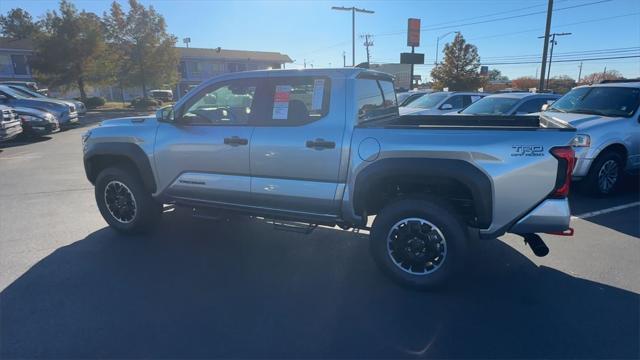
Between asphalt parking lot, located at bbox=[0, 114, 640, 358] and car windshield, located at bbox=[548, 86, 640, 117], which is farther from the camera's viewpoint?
car windshield, located at bbox=[548, 86, 640, 117]

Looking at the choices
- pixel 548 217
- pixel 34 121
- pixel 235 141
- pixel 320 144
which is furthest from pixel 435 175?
pixel 34 121

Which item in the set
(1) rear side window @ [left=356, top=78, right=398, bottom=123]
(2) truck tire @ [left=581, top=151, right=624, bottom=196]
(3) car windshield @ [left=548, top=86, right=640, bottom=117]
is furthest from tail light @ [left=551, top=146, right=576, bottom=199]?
(3) car windshield @ [left=548, top=86, right=640, bottom=117]

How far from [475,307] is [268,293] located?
1.80 meters

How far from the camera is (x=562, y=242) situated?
14.8ft

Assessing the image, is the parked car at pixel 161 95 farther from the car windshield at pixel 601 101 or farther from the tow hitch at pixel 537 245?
the tow hitch at pixel 537 245

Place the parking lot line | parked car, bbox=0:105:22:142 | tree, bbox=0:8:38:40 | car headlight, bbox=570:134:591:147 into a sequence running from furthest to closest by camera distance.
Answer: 1. tree, bbox=0:8:38:40
2. parked car, bbox=0:105:22:142
3. car headlight, bbox=570:134:591:147
4. the parking lot line

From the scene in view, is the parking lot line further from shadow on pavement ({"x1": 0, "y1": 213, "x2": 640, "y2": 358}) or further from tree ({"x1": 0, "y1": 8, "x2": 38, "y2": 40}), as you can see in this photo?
tree ({"x1": 0, "y1": 8, "x2": 38, "y2": 40})

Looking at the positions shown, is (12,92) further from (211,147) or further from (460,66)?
(460,66)

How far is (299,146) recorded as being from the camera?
3.64m

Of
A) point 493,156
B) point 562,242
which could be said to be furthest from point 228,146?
point 562,242

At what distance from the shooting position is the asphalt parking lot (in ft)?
8.97

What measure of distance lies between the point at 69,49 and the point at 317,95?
96.6 ft

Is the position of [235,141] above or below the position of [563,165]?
above

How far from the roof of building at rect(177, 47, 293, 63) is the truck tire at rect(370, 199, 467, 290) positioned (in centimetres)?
4934
